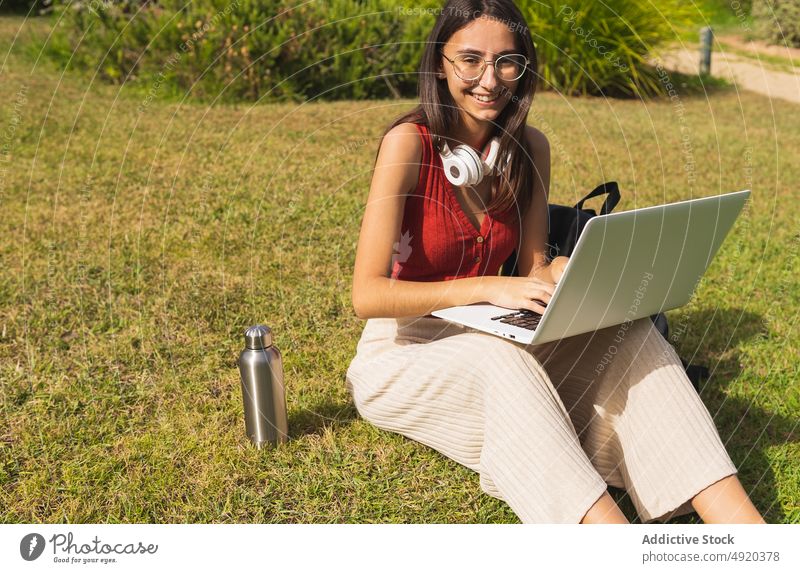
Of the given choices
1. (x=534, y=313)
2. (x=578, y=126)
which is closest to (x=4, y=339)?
(x=534, y=313)

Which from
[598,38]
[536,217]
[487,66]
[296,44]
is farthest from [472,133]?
[598,38]

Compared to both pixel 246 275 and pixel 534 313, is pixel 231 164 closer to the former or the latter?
pixel 246 275

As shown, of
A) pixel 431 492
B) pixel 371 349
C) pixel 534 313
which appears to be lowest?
pixel 431 492

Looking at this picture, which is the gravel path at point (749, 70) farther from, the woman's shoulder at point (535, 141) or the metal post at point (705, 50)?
the woman's shoulder at point (535, 141)

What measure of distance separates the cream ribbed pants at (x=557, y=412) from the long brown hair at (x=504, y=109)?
0.55 metres

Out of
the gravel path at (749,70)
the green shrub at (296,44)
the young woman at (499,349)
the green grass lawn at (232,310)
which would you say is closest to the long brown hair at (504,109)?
the young woman at (499,349)

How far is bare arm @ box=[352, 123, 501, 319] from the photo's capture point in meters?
2.74

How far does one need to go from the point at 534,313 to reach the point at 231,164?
485 centimetres

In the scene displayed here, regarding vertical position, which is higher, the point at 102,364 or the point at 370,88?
the point at 370,88

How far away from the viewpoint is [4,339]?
13.0 feet

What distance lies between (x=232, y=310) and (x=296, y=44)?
5.71 m

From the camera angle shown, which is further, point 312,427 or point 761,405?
point 761,405
